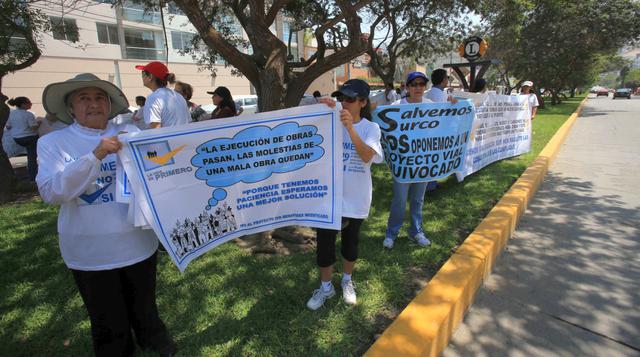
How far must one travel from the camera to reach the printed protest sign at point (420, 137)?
3936 mm

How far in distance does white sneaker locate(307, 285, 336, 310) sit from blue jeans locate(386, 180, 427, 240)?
1227mm

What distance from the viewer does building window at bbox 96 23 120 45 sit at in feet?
80.6

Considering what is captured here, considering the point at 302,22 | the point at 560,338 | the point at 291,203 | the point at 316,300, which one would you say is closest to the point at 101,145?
the point at 291,203

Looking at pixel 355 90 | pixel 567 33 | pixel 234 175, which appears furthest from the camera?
pixel 567 33

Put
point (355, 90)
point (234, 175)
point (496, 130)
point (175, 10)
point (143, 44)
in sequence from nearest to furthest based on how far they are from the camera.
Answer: point (234, 175) → point (355, 90) → point (496, 130) → point (175, 10) → point (143, 44)

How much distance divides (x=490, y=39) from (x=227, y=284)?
2559 cm

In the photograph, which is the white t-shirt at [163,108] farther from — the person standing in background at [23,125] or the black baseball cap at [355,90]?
the person standing in background at [23,125]

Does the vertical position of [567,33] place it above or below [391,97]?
above

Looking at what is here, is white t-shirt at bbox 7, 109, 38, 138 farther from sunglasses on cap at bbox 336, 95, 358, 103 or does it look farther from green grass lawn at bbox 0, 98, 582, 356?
sunglasses on cap at bbox 336, 95, 358, 103

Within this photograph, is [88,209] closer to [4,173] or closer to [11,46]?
[4,173]

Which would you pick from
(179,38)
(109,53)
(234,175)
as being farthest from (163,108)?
(179,38)

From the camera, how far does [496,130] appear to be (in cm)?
682

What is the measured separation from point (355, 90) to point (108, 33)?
2821 centimetres

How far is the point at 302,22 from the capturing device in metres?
10.0
